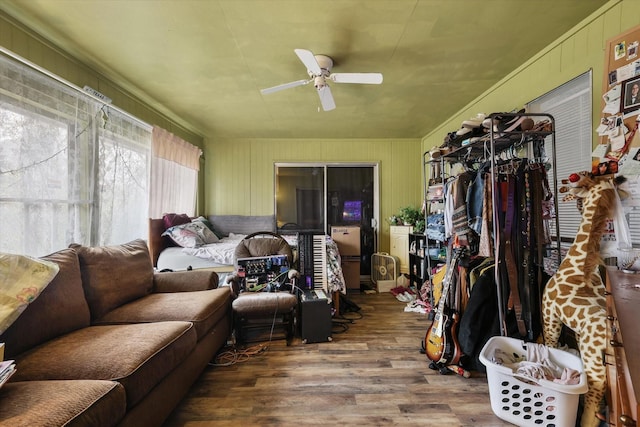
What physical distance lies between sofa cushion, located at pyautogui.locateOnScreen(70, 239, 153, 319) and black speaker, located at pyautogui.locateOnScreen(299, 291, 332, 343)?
1.31m

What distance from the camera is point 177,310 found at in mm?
1858

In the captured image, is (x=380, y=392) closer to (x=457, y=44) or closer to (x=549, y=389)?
(x=549, y=389)

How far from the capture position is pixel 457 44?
216 cm

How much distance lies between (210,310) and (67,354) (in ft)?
2.62

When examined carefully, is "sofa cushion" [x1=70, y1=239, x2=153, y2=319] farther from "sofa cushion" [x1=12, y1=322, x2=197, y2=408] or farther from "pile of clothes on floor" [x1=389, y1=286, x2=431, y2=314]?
"pile of clothes on floor" [x1=389, y1=286, x2=431, y2=314]

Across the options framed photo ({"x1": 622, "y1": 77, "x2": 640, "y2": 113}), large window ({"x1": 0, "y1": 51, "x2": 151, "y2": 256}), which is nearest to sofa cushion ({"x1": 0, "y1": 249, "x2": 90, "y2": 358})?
large window ({"x1": 0, "y1": 51, "x2": 151, "y2": 256})

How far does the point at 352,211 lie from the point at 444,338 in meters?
3.17

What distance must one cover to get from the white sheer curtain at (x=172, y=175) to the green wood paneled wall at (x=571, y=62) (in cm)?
386

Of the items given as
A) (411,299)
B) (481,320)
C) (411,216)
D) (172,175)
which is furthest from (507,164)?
(172,175)

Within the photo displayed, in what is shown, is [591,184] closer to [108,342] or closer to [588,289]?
[588,289]

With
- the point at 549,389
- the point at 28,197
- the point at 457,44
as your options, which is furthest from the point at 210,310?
the point at 457,44

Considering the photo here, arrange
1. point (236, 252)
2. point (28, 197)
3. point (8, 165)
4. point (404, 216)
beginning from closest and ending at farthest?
point (8, 165), point (28, 197), point (236, 252), point (404, 216)

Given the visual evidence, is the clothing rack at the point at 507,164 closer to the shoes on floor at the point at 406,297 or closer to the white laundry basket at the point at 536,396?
the white laundry basket at the point at 536,396

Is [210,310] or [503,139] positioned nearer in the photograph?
[210,310]
